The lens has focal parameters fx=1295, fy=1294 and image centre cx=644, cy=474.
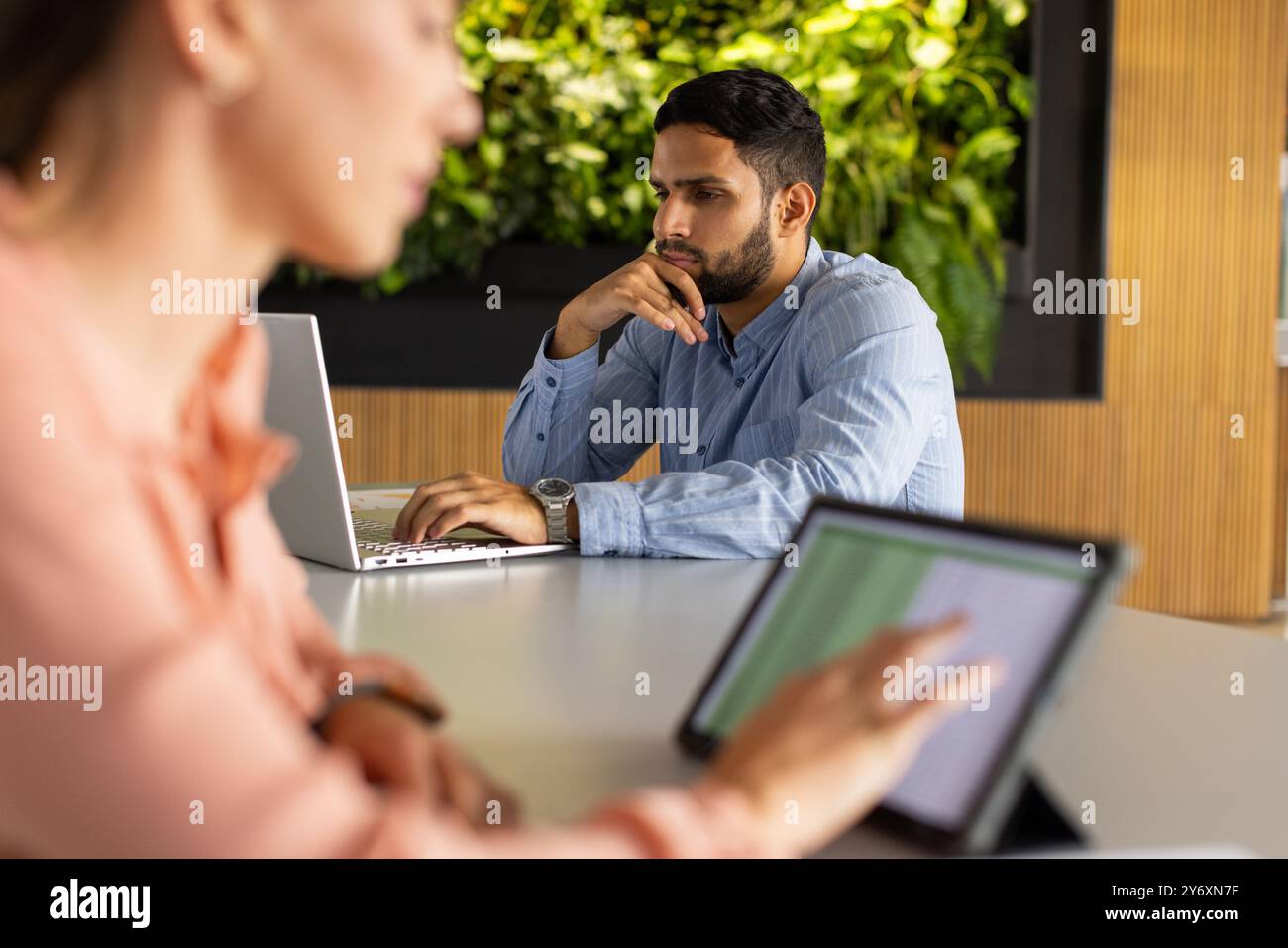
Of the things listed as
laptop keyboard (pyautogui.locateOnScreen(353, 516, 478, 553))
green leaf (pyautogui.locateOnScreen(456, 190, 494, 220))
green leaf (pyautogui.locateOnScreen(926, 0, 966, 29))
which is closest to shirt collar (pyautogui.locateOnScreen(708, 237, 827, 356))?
laptop keyboard (pyautogui.locateOnScreen(353, 516, 478, 553))

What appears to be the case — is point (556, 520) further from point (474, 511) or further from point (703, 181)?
point (703, 181)

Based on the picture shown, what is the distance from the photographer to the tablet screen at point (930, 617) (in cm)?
62

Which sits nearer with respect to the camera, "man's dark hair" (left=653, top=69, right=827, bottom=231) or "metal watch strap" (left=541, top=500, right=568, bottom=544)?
"metal watch strap" (left=541, top=500, right=568, bottom=544)

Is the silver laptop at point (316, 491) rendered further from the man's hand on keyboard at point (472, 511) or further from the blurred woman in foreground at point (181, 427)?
the blurred woman in foreground at point (181, 427)

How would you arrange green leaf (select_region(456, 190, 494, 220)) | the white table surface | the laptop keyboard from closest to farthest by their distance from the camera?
the white table surface, the laptop keyboard, green leaf (select_region(456, 190, 494, 220))

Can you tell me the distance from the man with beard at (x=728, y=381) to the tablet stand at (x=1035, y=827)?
97 centimetres

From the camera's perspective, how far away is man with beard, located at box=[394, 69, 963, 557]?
1.72m

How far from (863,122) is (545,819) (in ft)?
11.8
